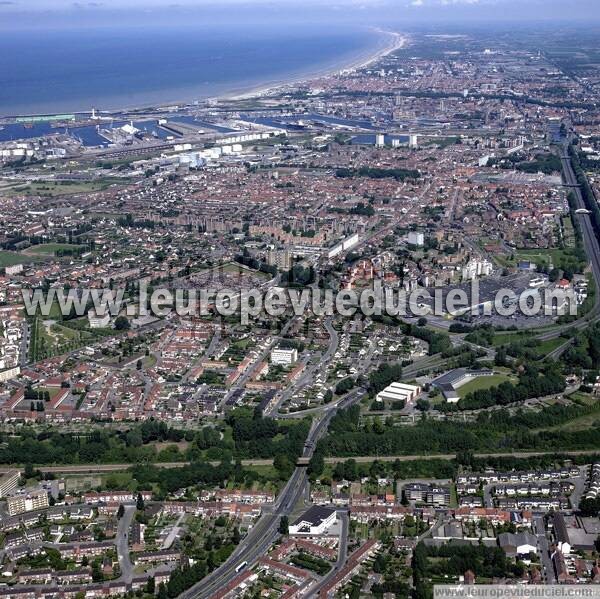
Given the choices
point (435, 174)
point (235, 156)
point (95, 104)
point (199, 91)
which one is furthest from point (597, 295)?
point (199, 91)

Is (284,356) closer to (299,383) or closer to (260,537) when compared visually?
(299,383)

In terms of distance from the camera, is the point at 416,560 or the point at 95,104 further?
the point at 95,104

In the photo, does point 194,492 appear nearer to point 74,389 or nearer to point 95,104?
point 74,389

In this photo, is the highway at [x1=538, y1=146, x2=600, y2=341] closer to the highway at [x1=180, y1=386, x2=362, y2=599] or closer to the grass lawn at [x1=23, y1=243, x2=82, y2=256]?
the highway at [x1=180, y1=386, x2=362, y2=599]

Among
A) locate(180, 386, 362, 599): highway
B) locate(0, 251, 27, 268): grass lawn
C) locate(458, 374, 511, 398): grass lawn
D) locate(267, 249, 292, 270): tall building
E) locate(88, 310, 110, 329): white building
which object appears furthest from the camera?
locate(0, 251, 27, 268): grass lawn

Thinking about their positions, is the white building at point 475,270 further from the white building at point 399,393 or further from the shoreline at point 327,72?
the shoreline at point 327,72

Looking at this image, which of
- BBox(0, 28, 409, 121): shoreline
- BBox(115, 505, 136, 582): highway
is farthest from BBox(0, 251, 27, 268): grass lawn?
BBox(0, 28, 409, 121): shoreline
